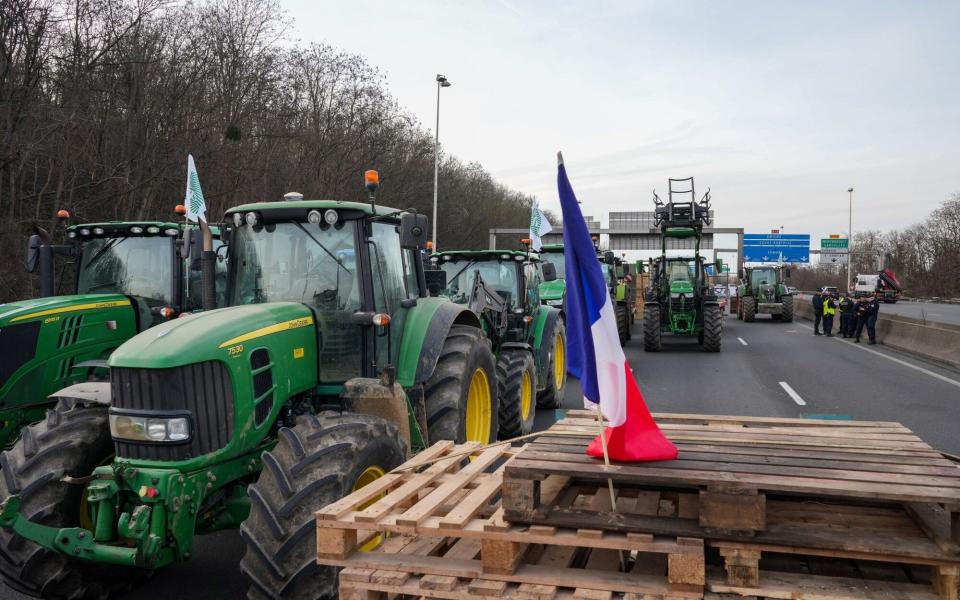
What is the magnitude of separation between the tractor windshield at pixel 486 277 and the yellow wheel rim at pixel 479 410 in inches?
140

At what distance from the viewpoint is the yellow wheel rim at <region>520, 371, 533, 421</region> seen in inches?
356

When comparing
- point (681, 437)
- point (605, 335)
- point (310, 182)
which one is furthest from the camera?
point (310, 182)

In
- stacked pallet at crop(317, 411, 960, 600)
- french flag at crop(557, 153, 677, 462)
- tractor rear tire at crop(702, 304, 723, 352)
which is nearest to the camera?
stacked pallet at crop(317, 411, 960, 600)

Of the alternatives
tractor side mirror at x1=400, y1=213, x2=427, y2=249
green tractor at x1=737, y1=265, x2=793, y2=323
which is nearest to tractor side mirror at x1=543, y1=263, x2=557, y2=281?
tractor side mirror at x1=400, y1=213, x2=427, y2=249

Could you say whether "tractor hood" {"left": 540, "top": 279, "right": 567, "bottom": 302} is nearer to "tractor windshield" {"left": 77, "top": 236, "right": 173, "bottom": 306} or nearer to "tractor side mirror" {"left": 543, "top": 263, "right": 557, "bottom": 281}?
"tractor side mirror" {"left": 543, "top": 263, "right": 557, "bottom": 281}

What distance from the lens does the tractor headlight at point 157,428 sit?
3963mm

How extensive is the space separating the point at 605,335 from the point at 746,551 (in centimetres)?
113

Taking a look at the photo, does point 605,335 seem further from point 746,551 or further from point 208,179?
point 208,179

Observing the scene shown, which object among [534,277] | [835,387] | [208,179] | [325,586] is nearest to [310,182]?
[208,179]

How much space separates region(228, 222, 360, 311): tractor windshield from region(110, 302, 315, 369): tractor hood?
47 cm

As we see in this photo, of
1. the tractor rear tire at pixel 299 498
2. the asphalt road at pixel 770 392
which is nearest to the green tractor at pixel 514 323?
the asphalt road at pixel 770 392

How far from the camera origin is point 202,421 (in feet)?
13.3

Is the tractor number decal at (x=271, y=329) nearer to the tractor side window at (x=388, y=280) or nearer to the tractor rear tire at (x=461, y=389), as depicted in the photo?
the tractor side window at (x=388, y=280)

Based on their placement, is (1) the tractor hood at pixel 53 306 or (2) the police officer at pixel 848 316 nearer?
(1) the tractor hood at pixel 53 306
